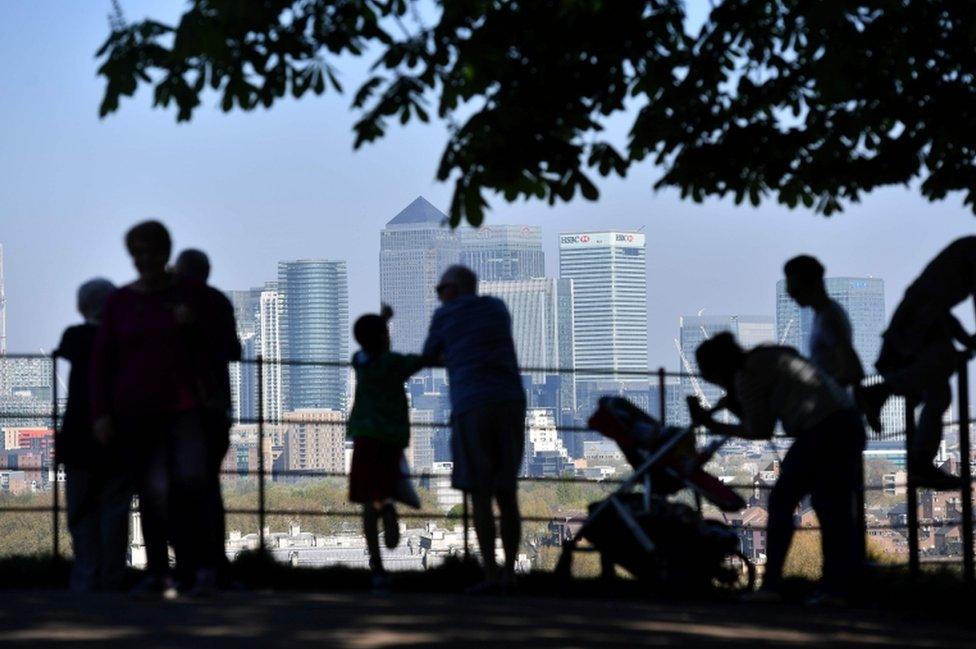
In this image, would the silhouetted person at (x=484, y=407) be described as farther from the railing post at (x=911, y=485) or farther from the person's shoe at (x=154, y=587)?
the railing post at (x=911, y=485)

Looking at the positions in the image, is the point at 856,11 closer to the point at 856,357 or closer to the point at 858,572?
the point at 856,357

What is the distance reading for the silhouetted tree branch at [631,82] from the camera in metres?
9.30

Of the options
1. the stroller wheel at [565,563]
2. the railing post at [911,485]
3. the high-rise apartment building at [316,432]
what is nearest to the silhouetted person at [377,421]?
the stroller wheel at [565,563]

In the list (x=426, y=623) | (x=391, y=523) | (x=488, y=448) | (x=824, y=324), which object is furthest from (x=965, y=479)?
(x=426, y=623)

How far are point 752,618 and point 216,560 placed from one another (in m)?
2.31

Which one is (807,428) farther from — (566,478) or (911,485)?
(566,478)

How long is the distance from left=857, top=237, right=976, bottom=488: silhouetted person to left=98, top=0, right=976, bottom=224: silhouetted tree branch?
128cm

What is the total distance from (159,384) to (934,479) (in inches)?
164

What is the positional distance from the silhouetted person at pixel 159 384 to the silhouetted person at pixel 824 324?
2.64 m

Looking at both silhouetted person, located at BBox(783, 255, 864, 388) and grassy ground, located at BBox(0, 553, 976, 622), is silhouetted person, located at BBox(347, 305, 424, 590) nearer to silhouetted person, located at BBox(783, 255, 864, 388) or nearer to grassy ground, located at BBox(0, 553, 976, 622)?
grassy ground, located at BBox(0, 553, 976, 622)

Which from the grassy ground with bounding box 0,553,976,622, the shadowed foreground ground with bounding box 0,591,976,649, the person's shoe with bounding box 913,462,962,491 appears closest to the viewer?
the shadowed foreground ground with bounding box 0,591,976,649

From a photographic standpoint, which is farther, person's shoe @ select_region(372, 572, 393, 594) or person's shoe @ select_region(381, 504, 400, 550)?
person's shoe @ select_region(381, 504, 400, 550)

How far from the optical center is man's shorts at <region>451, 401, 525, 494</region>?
9.12 meters

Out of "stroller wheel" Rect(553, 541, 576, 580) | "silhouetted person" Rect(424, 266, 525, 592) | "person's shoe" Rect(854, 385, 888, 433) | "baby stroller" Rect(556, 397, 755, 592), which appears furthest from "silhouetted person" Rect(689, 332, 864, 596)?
"stroller wheel" Rect(553, 541, 576, 580)
